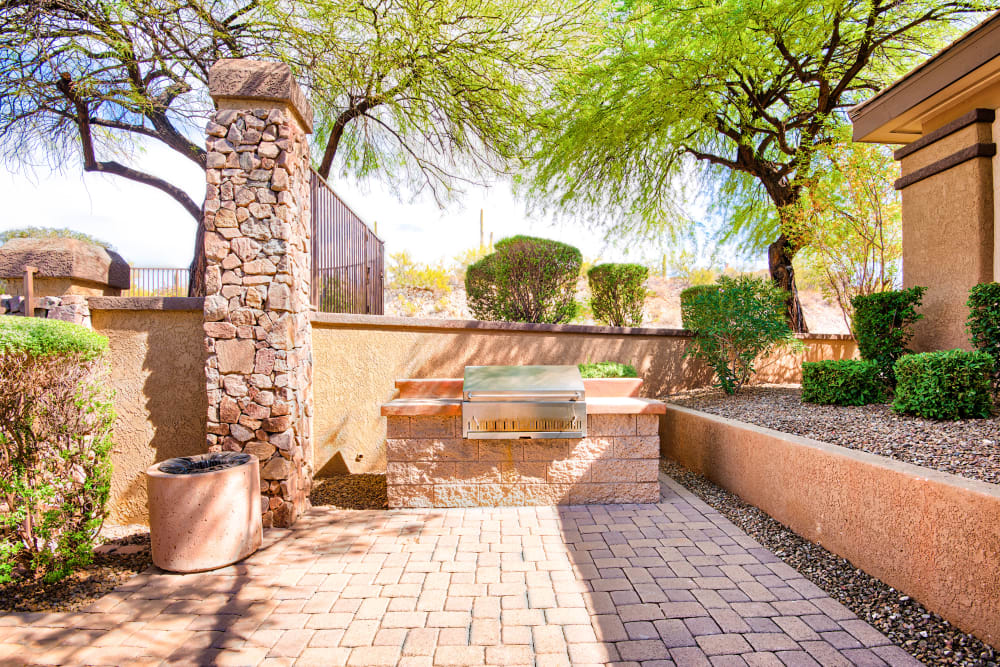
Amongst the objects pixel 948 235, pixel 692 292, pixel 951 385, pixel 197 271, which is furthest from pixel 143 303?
pixel 948 235

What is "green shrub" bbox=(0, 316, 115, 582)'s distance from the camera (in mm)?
2621

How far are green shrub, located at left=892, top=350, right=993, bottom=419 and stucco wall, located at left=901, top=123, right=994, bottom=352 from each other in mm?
1348

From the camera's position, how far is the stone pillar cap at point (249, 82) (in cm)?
355

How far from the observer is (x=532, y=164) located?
335 inches

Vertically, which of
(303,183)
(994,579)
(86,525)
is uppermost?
(303,183)

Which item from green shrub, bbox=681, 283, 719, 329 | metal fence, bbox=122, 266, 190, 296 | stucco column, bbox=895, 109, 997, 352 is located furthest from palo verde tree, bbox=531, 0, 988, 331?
metal fence, bbox=122, 266, 190, 296

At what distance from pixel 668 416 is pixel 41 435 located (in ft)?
17.8

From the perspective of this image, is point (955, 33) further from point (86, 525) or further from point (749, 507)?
point (86, 525)

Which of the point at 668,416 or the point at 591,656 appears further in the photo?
the point at 668,416

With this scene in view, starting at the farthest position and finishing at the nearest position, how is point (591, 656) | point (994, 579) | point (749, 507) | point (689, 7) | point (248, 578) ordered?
point (689, 7) → point (749, 507) → point (248, 578) → point (591, 656) → point (994, 579)

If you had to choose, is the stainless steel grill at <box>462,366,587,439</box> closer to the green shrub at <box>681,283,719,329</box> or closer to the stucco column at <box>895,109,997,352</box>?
the green shrub at <box>681,283,719,329</box>

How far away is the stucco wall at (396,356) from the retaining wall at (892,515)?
92.4 inches

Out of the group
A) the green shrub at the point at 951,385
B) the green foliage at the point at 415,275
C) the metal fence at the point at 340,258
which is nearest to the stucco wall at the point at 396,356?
the metal fence at the point at 340,258

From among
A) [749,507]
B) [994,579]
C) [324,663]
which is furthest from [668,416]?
[324,663]
